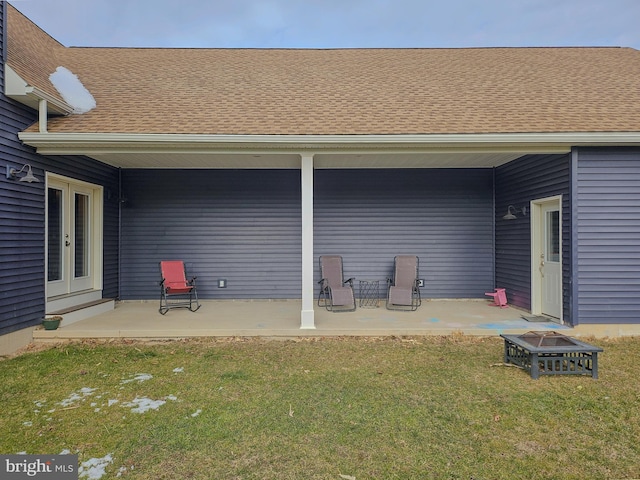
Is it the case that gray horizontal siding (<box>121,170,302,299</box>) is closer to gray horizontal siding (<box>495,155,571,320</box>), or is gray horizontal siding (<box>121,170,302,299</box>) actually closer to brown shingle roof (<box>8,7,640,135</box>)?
brown shingle roof (<box>8,7,640,135</box>)

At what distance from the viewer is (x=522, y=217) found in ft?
20.2

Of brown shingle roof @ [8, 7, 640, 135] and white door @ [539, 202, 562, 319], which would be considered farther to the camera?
white door @ [539, 202, 562, 319]

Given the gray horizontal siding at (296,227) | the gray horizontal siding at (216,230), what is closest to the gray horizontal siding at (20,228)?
the gray horizontal siding at (216,230)

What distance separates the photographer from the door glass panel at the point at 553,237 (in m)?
5.41

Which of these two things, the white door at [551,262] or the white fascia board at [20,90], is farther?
the white door at [551,262]

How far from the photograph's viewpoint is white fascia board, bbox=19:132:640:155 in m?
4.72

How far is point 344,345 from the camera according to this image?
458cm

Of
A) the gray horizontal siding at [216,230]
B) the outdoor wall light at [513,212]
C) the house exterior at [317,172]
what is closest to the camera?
the house exterior at [317,172]

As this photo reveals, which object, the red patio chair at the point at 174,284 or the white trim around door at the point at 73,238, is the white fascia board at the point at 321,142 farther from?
the red patio chair at the point at 174,284

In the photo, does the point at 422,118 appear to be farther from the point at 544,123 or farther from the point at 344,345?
the point at 344,345

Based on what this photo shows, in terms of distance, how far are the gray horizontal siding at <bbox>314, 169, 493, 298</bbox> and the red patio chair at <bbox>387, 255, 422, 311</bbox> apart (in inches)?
13.1

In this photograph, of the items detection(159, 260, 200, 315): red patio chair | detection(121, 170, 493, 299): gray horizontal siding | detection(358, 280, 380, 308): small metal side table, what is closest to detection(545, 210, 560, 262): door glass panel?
detection(121, 170, 493, 299): gray horizontal siding

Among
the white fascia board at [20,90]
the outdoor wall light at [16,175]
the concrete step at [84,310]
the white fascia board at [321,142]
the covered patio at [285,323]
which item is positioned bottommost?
the covered patio at [285,323]

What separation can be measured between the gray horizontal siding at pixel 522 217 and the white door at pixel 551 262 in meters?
0.20
